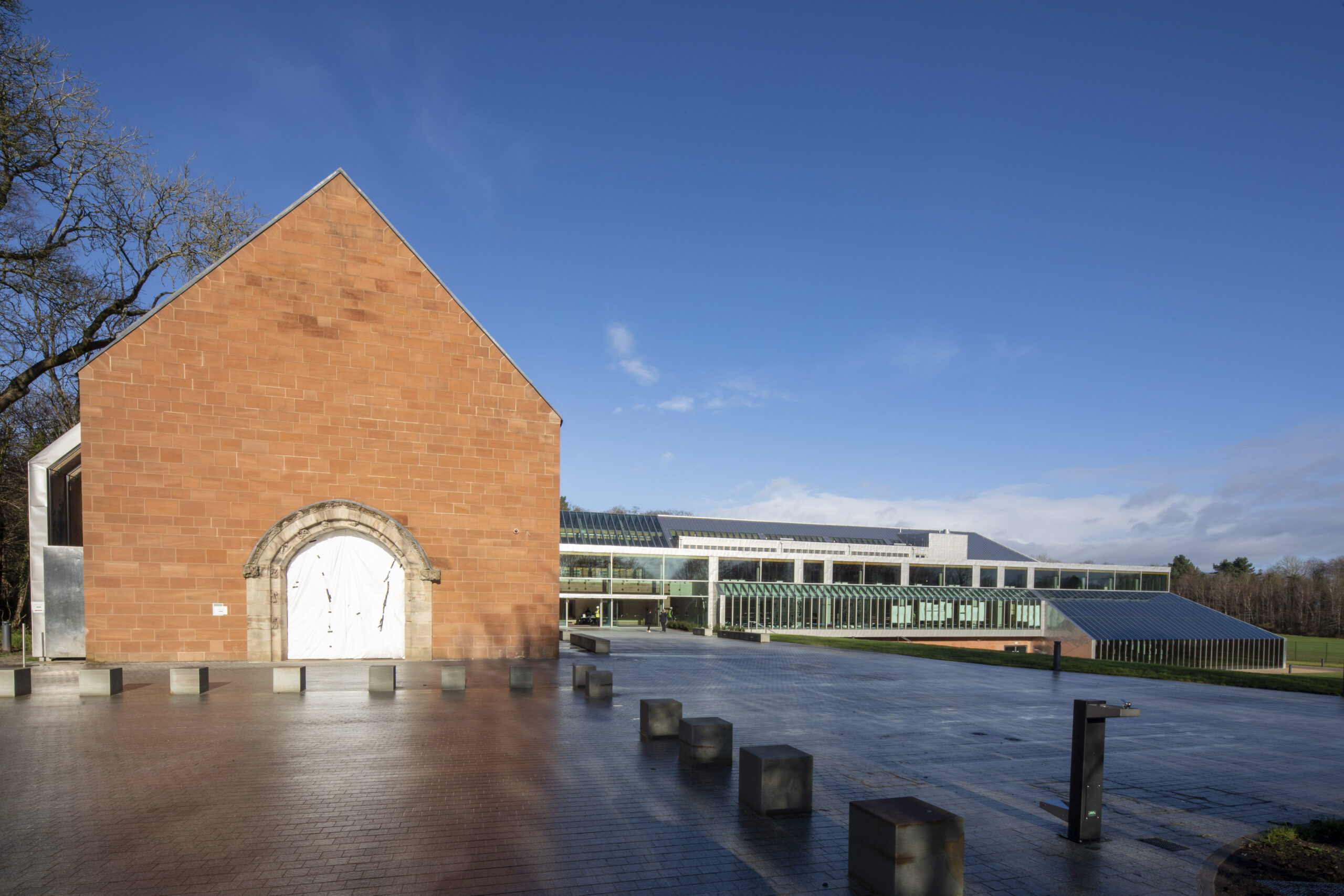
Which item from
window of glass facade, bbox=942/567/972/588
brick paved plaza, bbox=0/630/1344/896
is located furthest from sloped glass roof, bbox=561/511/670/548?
brick paved plaza, bbox=0/630/1344/896

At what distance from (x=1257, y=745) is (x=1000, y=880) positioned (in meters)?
8.51

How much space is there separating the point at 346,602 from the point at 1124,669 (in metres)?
23.2

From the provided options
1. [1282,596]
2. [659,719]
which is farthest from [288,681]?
[1282,596]

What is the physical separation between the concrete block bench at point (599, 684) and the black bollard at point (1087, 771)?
32.1ft

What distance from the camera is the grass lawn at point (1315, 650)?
5447 centimetres

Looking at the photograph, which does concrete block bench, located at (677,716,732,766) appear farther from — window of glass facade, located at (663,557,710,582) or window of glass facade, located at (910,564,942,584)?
window of glass facade, located at (910,564,942,584)

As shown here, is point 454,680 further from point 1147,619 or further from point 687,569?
point 1147,619

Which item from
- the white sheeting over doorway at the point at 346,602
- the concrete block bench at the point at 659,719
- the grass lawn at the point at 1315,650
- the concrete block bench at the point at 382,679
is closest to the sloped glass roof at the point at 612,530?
the white sheeting over doorway at the point at 346,602

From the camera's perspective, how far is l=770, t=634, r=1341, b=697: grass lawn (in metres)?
19.0

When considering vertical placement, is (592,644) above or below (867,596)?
above

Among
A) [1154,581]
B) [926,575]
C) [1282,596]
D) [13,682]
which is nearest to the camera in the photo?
[13,682]

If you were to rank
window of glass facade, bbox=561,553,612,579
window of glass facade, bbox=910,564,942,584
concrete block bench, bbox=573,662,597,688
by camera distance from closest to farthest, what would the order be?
concrete block bench, bbox=573,662,597,688 < window of glass facade, bbox=561,553,612,579 < window of glass facade, bbox=910,564,942,584

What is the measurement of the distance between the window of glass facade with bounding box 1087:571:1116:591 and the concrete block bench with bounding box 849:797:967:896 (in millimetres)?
65302

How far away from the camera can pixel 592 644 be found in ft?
83.6
